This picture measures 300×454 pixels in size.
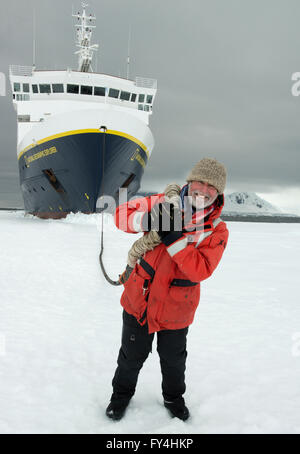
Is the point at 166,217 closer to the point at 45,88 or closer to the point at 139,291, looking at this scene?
the point at 139,291

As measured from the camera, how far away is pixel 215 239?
1.96 metres

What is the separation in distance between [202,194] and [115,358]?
197cm

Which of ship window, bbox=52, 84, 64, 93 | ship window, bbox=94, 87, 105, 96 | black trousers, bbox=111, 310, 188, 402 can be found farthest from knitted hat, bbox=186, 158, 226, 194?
ship window, bbox=52, 84, 64, 93

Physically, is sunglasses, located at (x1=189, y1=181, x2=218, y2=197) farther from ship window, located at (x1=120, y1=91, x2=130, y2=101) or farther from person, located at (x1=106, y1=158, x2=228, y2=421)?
ship window, located at (x1=120, y1=91, x2=130, y2=101)

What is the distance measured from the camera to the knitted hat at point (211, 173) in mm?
1927

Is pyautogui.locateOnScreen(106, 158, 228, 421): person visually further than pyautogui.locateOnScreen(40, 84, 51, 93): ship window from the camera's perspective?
No

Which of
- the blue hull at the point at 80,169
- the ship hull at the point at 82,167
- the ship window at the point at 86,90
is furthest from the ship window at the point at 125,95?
the blue hull at the point at 80,169

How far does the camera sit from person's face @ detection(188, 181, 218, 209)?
1.94 m

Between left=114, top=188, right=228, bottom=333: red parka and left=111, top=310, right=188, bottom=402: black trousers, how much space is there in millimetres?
94

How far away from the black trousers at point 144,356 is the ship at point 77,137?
1219 cm

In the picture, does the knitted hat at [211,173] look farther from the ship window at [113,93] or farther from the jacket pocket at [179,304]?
the ship window at [113,93]

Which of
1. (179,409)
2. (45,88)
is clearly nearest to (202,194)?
(179,409)
